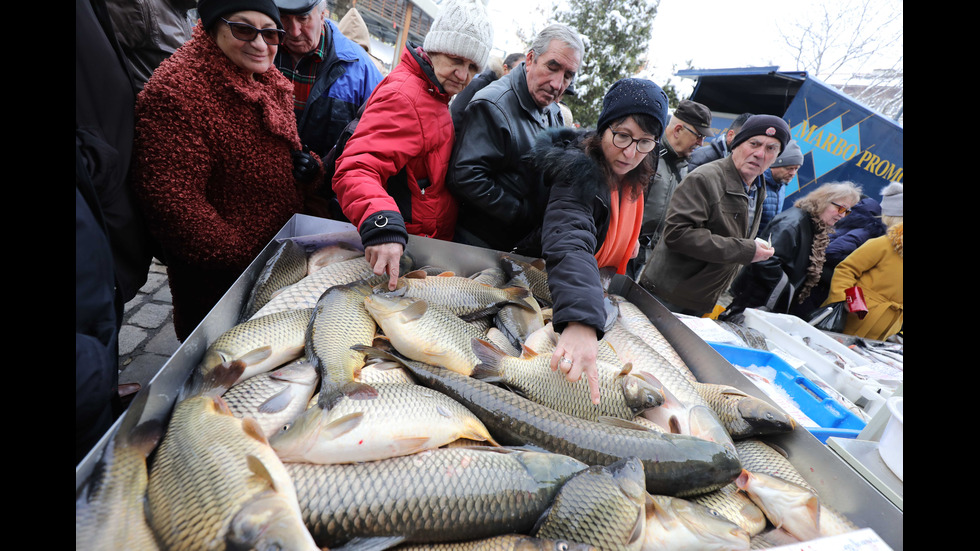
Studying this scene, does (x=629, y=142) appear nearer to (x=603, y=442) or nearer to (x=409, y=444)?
(x=603, y=442)

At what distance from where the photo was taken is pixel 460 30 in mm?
2043

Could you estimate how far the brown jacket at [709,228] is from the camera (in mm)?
A: 3305

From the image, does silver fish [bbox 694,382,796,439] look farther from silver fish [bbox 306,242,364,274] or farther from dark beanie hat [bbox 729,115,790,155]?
dark beanie hat [bbox 729,115,790,155]

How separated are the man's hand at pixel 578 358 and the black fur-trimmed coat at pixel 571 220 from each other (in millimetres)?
63

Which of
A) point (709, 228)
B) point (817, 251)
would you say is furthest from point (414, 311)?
point (817, 251)

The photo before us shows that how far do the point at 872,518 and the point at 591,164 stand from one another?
168 centimetres

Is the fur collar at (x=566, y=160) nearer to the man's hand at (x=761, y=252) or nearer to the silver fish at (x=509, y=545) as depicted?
the silver fish at (x=509, y=545)

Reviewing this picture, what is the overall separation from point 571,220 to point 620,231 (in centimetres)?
54

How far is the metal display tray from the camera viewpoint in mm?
1226

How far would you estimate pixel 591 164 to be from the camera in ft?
6.69

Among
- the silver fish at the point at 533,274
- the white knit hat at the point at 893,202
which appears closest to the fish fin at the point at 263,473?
the silver fish at the point at 533,274

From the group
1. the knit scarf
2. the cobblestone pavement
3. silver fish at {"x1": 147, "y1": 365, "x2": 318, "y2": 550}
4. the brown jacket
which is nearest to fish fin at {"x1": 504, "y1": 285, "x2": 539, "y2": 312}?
silver fish at {"x1": 147, "y1": 365, "x2": 318, "y2": 550}

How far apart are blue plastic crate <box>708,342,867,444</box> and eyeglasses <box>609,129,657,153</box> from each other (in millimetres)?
1270
